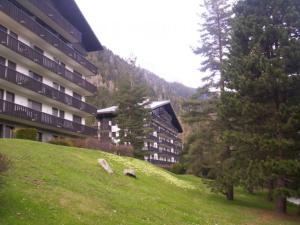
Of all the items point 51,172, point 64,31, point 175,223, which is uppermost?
point 64,31

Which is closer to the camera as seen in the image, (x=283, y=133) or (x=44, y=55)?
(x=283, y=133)

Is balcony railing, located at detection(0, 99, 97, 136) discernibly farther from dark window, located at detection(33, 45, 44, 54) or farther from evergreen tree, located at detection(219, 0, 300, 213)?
evergreen tree, located at detection(219, 0, 300, 213)

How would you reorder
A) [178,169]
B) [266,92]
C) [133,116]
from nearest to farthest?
[266,92], [133,116], [178,169]

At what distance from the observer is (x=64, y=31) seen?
143 feet

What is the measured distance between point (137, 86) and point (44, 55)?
44.7 feet

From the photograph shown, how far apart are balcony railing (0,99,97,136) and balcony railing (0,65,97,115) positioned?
6.30ft

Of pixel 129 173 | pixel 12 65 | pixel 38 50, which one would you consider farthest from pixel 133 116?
pixel 129 173

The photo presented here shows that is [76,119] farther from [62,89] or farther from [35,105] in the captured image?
[35,105]

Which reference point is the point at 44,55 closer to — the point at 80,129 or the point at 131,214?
the point at 80,129

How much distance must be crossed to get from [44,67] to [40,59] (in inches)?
38.0

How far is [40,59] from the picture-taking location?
122ft

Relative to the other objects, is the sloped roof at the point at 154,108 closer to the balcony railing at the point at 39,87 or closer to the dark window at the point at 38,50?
the balcony railing at the point at 39,87

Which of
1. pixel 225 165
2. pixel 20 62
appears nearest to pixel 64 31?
pixel 20 62

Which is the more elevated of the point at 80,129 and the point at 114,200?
the point at 80,129
